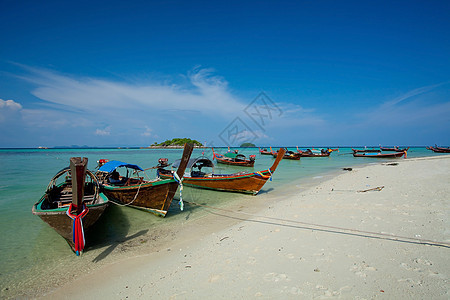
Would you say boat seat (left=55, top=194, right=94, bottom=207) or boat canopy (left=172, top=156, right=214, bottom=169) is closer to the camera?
boat seat (left=55, top=194, right=94, bottom=207)

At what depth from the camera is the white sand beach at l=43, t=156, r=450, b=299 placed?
124 inches

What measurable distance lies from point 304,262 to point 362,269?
910mm

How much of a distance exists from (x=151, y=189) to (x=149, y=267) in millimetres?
3990

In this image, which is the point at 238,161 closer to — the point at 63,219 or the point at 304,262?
the point at 63,219

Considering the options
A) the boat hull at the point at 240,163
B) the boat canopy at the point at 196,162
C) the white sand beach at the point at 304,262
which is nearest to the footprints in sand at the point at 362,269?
the white sand beach at the point at 304,262

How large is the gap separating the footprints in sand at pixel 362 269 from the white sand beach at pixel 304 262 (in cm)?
1

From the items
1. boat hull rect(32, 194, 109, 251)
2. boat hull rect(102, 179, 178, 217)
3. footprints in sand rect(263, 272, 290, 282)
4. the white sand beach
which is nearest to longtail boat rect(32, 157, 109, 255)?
boat hull rect(32, 194, 109, 251)

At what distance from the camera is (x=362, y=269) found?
3471 millimetres

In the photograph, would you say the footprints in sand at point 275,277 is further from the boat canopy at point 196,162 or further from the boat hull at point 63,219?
the boat canopy at point 196,162

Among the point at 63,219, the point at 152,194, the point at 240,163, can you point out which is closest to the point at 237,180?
the point at 152,194

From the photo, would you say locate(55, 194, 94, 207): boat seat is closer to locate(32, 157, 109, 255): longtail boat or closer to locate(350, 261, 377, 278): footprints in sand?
locate(32, 157, 109, 255): longtail boat

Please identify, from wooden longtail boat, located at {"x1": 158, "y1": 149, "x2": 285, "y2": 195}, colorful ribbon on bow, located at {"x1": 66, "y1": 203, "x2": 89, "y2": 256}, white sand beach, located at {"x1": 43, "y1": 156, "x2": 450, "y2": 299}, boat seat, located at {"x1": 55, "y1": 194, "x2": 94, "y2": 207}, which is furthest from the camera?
wooden longtail boat, located at {"x1": 158, "y1": 149, "x2": 285, "y2": 195}

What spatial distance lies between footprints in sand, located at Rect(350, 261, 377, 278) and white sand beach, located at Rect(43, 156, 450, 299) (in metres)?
0.01

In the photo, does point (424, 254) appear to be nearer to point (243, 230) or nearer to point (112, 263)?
point (243, 230)
